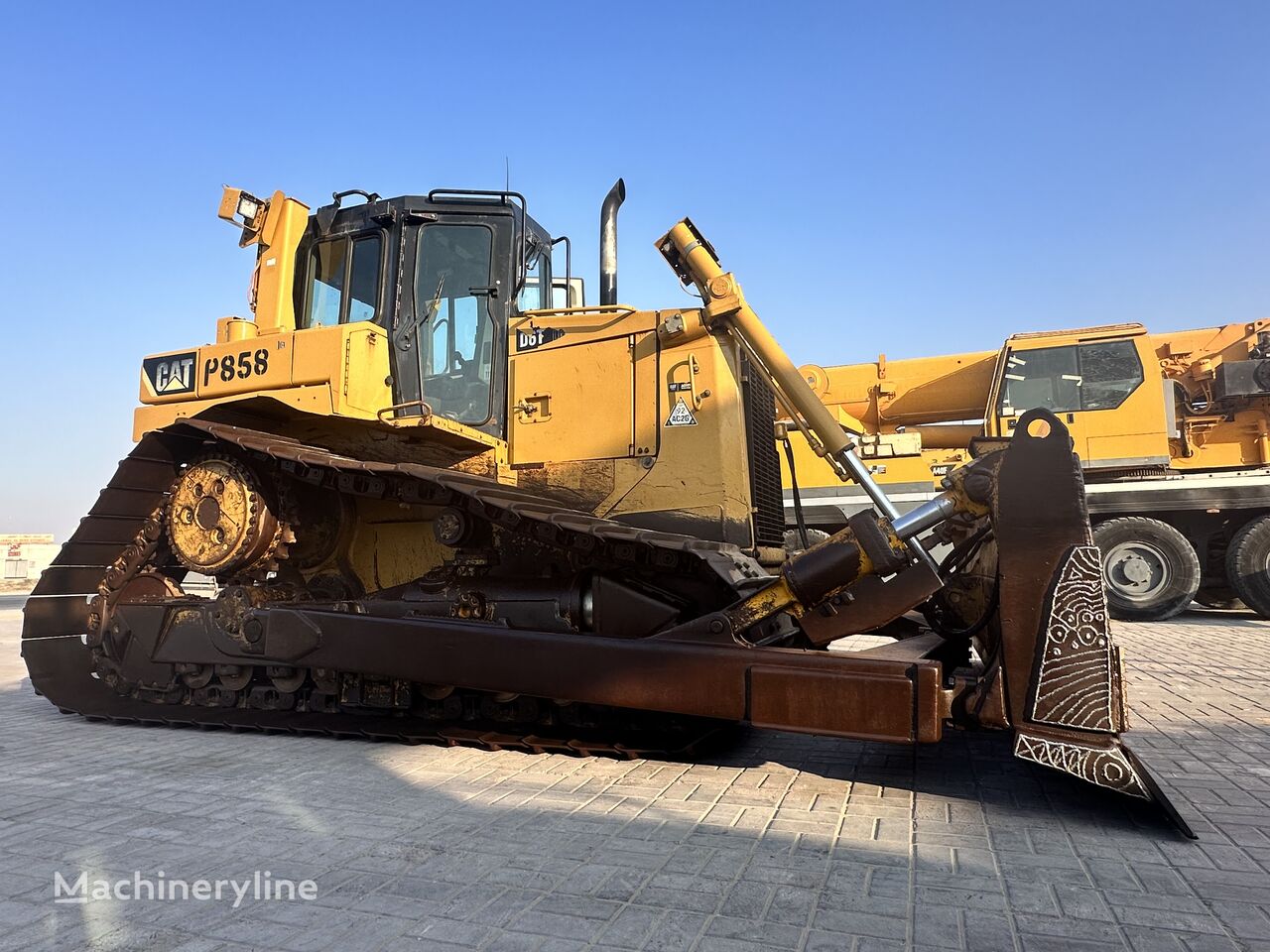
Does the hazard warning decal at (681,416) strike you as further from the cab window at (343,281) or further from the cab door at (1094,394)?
the cab door at (1094,394)

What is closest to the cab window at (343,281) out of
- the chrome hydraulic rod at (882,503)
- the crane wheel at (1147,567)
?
the chrome hydraulic rod at (882,503)

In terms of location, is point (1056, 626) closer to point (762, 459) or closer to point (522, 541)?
point (762, 459)

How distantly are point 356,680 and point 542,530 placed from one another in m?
1.67

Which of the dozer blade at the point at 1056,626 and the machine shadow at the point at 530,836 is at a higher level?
the dozer blade at the point at 1056,626

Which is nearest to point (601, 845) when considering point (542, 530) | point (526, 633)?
point (526, 633)

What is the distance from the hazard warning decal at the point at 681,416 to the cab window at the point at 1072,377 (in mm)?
8142

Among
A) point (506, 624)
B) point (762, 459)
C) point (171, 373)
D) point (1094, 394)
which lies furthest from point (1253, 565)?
point (171, 373)

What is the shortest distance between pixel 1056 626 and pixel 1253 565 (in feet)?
30.9

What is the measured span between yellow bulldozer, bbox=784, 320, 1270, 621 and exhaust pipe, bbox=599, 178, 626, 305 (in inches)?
205

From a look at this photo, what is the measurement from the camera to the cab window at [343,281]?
534 cm

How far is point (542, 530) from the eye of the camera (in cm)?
411

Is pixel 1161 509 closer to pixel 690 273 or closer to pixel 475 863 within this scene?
pixel 690 273

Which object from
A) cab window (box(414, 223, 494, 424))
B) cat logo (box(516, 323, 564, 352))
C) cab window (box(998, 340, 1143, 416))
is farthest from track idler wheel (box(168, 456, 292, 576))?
cab window (box(998, 340, 1143, 416))

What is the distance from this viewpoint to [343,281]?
5.47 metres
